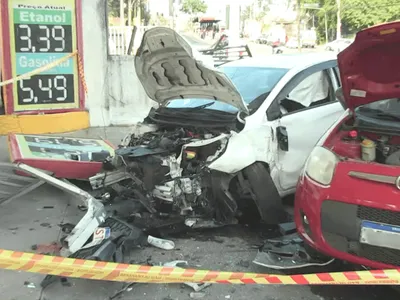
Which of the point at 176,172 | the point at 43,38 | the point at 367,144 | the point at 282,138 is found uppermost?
the point at 43,38

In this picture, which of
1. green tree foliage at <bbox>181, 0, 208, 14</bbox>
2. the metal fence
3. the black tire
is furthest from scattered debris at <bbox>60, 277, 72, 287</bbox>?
green tree foliage at <bbox>181, 0, 208, 14</bbox>

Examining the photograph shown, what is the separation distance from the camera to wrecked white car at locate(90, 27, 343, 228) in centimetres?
438

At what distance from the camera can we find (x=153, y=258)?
411 centimetres

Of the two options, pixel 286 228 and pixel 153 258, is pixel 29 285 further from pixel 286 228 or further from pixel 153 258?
pixel 286 228

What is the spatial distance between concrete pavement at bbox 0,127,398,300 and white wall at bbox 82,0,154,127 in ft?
12.1

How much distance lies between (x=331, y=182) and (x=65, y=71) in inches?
257

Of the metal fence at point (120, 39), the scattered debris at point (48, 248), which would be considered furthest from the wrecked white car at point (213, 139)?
the metal fence at point (120, 39)

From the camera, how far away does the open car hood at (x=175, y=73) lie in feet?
14.6

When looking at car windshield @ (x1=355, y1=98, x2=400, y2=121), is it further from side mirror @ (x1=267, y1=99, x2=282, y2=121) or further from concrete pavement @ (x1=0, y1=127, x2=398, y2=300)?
concrete pavement @ (x1=0, y1=127, x2=398, y2=300)

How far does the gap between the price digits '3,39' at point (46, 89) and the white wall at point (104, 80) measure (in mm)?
467

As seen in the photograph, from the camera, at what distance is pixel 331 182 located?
326 centimetres

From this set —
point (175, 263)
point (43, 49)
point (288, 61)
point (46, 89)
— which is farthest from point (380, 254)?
point (43, 49)

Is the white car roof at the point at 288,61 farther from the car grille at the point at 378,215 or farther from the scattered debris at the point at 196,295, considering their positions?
the scattered debris at the point at 196,295

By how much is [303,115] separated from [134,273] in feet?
9.94
